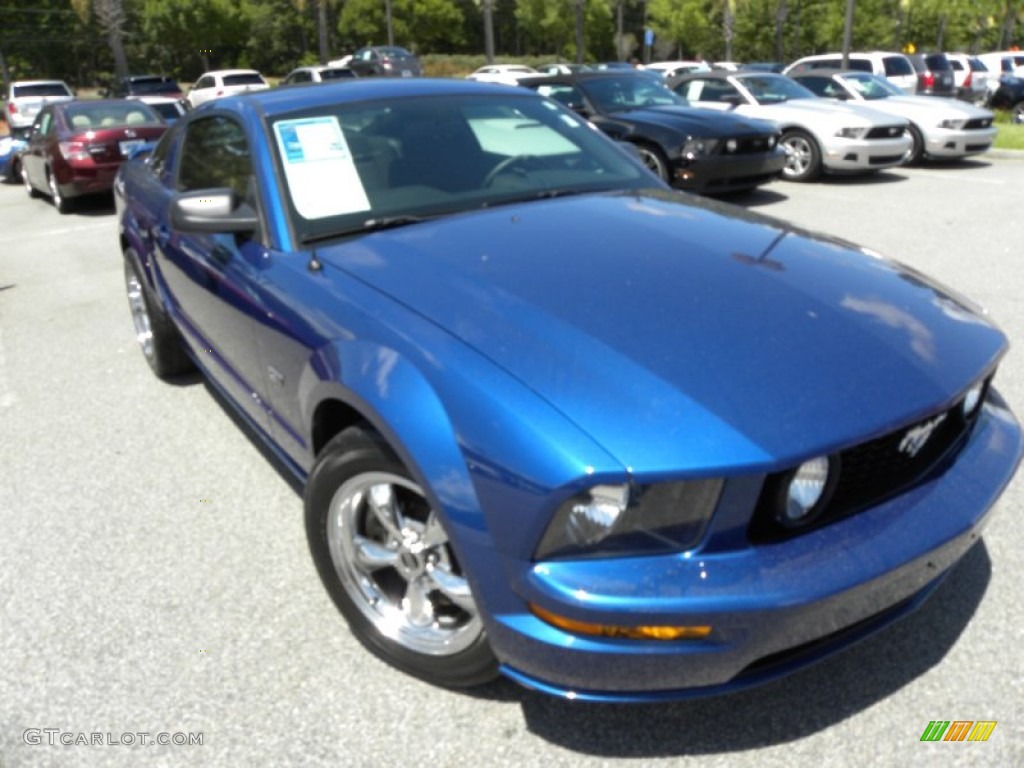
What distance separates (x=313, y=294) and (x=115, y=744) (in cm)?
132

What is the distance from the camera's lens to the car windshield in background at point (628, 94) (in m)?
10.7

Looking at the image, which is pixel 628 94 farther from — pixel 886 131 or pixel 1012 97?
pixel 1012 97

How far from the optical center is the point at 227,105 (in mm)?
3762

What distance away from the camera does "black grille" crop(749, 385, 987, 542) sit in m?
1.99

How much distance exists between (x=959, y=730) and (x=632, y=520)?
3.53 feet

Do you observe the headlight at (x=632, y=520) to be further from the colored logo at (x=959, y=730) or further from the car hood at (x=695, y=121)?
the car hood at (x=695, y=121)

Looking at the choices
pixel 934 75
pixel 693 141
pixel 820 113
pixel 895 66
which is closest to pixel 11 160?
pixel 693 141

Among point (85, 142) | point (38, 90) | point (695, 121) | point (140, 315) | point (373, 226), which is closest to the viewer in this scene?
point (373, 226)

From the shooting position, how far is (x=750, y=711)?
7.61ft

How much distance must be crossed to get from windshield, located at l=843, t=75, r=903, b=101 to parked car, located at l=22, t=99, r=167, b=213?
9.70m

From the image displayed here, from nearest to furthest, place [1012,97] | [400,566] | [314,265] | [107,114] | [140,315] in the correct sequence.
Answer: [400,566] < [314,265] < [140,315] < [107,114] < [1012,97]

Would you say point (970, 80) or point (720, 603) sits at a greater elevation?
point (720, 603)

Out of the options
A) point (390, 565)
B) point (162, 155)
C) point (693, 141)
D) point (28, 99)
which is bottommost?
point (28, 99)

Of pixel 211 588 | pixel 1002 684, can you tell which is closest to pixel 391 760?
pixel 211 588
